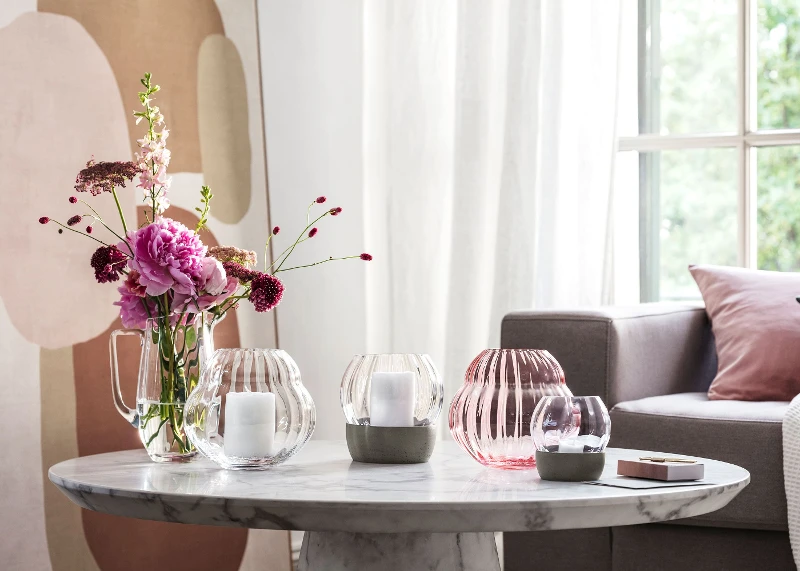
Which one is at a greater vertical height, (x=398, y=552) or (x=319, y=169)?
(x=319, y=169)

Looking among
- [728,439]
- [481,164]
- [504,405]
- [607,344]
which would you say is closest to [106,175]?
[504,405]

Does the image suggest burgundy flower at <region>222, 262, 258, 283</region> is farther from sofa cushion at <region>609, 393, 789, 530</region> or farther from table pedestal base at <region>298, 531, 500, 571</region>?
sofa cushion at <region>609, 393, 789, 530</region>

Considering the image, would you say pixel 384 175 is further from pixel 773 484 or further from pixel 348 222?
pixel 773 484

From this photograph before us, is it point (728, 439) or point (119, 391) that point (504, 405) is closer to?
point (119, 391)

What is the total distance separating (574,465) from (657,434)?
0.87 metres

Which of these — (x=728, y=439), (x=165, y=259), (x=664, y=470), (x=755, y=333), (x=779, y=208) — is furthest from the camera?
(x=779, y=208)

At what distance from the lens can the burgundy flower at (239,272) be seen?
54.8 inches

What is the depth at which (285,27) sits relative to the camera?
9.32 feet

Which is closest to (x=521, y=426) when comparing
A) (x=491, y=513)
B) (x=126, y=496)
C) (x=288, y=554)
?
(x=491, y=513)

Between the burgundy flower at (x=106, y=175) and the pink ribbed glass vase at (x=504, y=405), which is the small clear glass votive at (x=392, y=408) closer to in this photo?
the pink ribbed glass vase at (x=504, y=405)

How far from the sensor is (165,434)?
4.52 feet

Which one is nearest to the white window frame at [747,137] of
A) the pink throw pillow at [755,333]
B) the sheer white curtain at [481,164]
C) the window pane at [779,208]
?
the window pane at [779,208]

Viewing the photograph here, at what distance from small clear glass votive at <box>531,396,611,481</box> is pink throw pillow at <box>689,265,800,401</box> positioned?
45.2 inches

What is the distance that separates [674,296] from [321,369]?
44.9 inches
